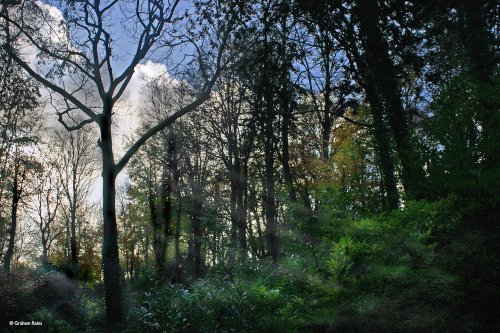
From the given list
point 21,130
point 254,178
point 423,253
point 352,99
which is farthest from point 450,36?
point 21,130

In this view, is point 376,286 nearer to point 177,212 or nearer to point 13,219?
point 177,212

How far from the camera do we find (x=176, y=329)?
23.3ft

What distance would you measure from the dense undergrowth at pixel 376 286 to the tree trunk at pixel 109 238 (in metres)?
2.57

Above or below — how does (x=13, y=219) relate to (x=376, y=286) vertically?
above

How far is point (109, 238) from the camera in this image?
11078mm

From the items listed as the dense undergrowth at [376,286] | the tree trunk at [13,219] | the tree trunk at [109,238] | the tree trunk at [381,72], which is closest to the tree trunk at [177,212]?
the tree trunk at [13,219]

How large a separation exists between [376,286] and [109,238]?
8134 mm

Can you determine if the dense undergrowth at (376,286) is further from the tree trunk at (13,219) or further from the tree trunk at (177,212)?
the tree trunk at (177,212)

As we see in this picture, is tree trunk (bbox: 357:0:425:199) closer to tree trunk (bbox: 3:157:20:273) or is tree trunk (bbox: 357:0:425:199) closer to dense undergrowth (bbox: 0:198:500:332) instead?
dense undergrowth (bbox: 0:198:500:332)

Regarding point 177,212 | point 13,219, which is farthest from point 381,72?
point 13,219

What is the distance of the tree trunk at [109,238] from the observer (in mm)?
10680

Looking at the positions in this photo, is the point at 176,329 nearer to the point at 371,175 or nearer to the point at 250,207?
the point at 371,175

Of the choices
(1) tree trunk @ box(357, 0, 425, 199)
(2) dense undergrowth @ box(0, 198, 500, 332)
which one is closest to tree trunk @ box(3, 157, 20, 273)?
(2) dense undergrowth @ box(0, 198, 500, 332)

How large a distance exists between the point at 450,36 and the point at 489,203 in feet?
23.1
